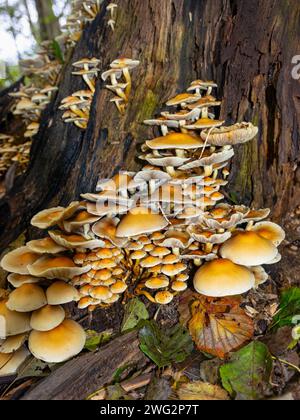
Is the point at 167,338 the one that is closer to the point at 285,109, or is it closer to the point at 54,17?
the point at 285,109

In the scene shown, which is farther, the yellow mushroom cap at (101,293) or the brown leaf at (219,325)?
the yellow mushroom cap at (101,293)

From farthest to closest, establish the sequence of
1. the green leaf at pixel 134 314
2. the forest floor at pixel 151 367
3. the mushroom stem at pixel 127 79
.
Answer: the mushroom stem at pixel 127 79, the green leaf at pixel 134 314, the forest floor at pixel 151 367

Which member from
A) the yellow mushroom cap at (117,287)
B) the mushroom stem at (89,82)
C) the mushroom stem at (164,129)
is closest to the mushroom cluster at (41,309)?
the yellow mushroom cap at (117,287)

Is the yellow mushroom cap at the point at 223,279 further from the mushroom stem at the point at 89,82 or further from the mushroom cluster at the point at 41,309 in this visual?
the mushroom stem at the point at 89,82

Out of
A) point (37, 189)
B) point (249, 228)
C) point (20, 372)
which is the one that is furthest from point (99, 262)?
point (37, 189)

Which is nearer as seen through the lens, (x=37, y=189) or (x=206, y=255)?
(x=206, y=255)

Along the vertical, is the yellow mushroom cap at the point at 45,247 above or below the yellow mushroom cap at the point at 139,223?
below
